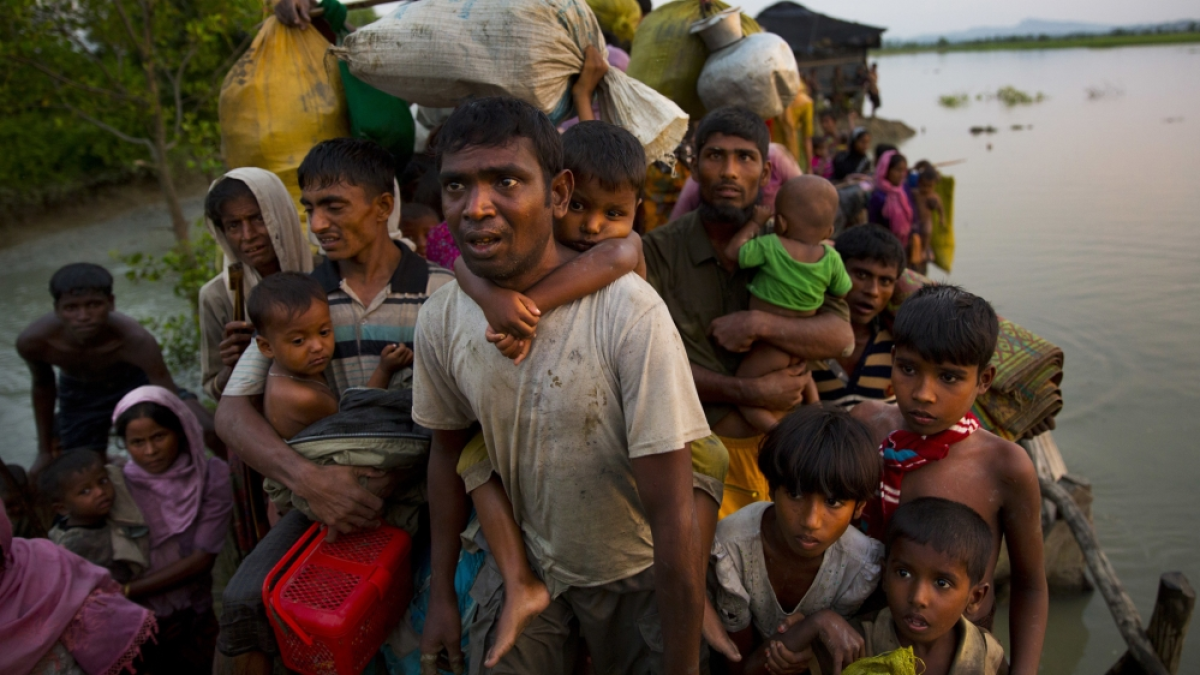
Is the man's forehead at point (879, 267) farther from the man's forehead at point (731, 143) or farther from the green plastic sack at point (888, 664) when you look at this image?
the green plastic sack at point (888, 664)

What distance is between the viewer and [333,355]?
2.47 m

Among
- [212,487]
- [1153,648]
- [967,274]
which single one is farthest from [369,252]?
[967,274]

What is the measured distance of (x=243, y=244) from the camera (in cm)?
270

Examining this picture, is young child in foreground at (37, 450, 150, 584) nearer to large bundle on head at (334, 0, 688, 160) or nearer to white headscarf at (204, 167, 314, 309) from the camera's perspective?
white headscarf at (204, 167, 314, 309)

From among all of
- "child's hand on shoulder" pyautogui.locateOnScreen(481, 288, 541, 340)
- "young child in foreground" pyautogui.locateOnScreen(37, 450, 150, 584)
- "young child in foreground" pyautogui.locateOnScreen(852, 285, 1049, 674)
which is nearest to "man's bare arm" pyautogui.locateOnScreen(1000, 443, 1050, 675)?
"young child in foreground" pyautogui.locateOnScreen(852, 285, 1049, 674)

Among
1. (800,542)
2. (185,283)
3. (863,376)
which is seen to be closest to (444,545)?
(800,542)

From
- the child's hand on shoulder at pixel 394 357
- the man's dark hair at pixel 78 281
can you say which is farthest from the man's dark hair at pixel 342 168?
the man's dark hair at pixel 78 281

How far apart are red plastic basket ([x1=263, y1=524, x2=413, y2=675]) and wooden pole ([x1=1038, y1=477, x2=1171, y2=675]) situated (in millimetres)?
3224

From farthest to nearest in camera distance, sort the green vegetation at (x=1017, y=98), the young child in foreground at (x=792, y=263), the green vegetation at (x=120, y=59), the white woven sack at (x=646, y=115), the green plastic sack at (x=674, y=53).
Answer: the green vegetation at (x=1017, y=98), the green vegetation at (x=120, y=59), the green plastic sack at (x=674, y=53), the white woven sack at (x=646, y=115), the young child in foreground at (x=792, y=263)

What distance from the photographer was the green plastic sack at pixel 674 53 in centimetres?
338

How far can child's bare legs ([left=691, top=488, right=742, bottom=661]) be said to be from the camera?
181 cm

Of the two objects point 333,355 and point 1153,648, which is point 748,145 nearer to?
point 333,355

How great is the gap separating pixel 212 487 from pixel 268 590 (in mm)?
1667

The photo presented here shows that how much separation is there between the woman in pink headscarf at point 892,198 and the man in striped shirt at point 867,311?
605 centimetres
